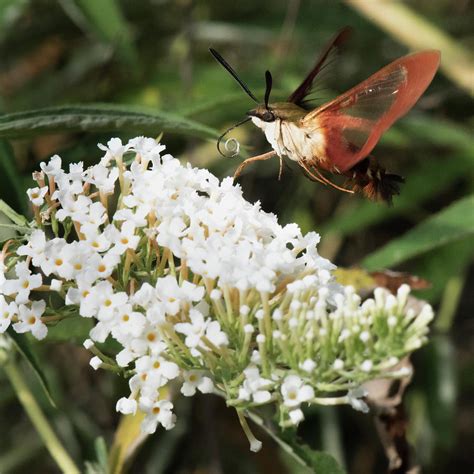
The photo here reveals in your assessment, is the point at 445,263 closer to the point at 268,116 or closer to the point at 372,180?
the point at 372,180

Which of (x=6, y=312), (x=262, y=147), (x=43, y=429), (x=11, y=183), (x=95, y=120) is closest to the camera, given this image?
(x=6, y=312)

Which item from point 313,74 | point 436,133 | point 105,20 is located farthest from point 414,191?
point 313,74

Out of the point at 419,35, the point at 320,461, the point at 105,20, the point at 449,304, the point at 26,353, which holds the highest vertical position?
the point at 105,20

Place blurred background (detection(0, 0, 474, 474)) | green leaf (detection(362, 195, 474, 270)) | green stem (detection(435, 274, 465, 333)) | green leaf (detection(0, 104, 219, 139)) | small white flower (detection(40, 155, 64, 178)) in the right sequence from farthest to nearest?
green stem (detection(435, 274, 465, 333))
blurred background (detection(0, 0, 474, 474))
green leaf (detection(362, 195, 474, 270))
green leaf (detection(0, 104, 219, 139))
small white flower (detection(40, 155, 64, 178))

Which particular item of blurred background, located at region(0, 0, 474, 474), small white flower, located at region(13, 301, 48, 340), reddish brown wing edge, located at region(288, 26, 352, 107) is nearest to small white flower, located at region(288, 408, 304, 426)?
small white flower, located at region(13, 301, 48, 340)

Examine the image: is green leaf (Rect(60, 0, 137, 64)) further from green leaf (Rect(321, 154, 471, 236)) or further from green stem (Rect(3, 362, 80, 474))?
green stem (Rect(3, 362, 80, 474))

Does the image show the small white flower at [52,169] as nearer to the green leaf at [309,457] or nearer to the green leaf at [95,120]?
the green leaf at [95,120]
